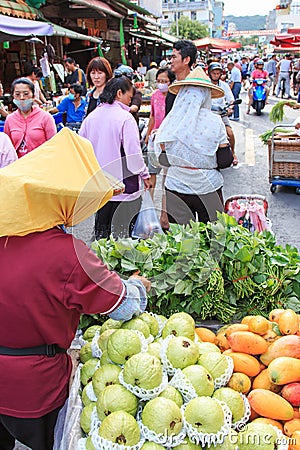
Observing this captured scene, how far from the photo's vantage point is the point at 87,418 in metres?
1.77

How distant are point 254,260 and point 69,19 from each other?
12.8 meters

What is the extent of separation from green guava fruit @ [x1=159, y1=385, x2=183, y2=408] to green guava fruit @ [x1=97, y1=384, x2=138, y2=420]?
116mm

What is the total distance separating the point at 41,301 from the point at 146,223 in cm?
197

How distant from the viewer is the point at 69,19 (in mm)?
13188

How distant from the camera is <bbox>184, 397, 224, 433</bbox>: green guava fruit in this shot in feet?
5.10

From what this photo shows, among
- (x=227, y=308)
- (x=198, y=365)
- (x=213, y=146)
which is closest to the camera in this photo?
(x=198, y=365)

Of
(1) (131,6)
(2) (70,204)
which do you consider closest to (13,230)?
(2) (70,204)

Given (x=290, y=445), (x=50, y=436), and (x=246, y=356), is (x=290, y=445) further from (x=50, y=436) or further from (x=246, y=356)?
(x=50, y=436)

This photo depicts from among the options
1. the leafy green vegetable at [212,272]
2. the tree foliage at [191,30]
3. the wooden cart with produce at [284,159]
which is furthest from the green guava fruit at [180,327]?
the tree foliage at [191,30]

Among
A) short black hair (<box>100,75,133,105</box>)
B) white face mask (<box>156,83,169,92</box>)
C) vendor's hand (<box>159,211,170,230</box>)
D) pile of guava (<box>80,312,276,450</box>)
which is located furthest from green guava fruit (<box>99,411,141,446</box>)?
white face mask (<box>156,83,169,92</box>)

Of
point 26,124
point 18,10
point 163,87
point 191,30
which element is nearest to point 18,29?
point 18,10

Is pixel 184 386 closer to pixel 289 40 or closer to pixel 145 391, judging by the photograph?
pixel 145 391

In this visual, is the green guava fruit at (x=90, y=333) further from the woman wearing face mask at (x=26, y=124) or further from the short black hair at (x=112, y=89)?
the woman wearing face mask at (x=26, y=124)

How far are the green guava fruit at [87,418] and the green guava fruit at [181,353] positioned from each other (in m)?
0.37
